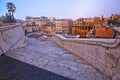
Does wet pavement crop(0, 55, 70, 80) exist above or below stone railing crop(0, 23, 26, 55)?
below

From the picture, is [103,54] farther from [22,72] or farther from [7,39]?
[7,39]

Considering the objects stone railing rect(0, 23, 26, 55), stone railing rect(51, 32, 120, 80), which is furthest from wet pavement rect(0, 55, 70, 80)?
stone railing rect(51, 32, 120, 80)

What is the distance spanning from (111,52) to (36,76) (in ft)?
7.64

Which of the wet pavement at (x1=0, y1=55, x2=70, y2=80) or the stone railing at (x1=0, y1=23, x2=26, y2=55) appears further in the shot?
the stone railing at (x1=0, y1=23, x2=26, y2=55)

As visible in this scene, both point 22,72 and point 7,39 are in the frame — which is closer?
point 22,72

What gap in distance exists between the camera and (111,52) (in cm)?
361

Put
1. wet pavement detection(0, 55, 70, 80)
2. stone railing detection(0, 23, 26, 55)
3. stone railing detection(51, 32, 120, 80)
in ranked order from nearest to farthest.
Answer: stone railing detection(51, 32, 120, 80)
wet pavement detection(0, 55, 70, 80)
stone railing detection(0, 23, 26, 55)

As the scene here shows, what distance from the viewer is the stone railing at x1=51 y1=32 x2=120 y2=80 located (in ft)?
11.1

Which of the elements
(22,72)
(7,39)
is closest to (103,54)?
(22,72)

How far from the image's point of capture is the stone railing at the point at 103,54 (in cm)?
340

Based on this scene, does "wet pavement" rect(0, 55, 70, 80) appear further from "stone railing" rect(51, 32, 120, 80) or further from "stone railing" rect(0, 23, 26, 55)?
"stone railing" rect(51, 32, 120, 80)

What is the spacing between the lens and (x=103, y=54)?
13.2 feet

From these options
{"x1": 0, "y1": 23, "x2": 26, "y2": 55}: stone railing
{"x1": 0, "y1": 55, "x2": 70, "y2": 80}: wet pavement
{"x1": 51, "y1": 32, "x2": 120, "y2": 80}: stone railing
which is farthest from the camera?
A: {"x1": 0, "y1": 23, "x2": 26, "y2": 55}: stone railing

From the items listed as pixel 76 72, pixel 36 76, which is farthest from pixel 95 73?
pixel 36 76
